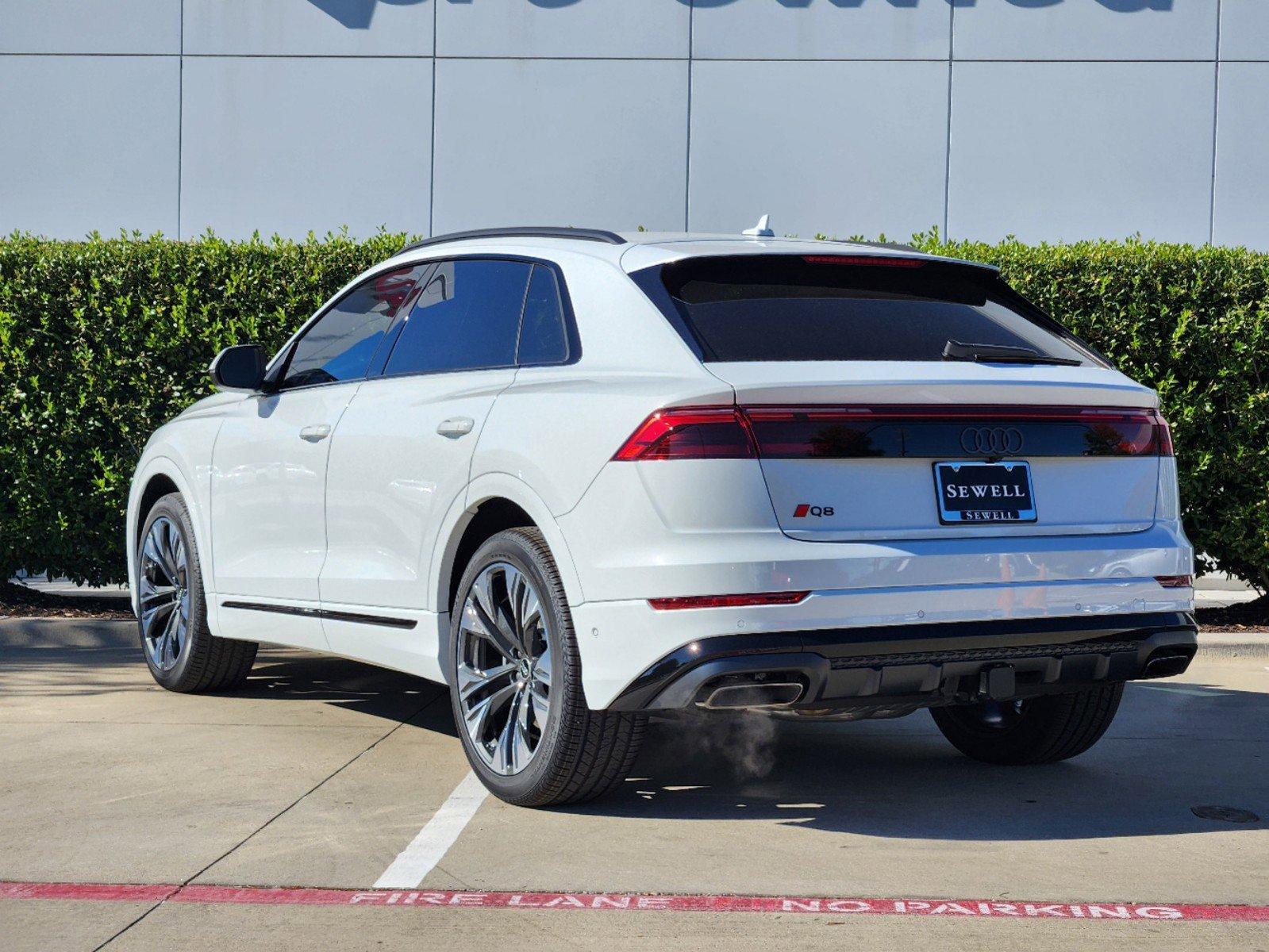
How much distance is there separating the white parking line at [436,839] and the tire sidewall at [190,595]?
2.04 metres

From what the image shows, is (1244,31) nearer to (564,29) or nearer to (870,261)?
(564,29)

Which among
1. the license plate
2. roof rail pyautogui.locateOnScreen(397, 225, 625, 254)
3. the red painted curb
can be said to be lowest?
the red painted curb

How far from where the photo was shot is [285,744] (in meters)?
6.19

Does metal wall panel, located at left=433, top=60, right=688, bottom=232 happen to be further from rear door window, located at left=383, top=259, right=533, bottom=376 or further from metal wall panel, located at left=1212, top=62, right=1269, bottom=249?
rear door window, located at left=383, top=259, right=533, bottom=376

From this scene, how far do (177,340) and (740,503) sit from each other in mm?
6337

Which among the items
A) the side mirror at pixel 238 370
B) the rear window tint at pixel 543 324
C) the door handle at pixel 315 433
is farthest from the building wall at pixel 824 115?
the rear window tint at pixel 543 324

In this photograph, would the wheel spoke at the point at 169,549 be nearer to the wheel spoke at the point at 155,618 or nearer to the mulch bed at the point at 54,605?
the wheel spoke at the point at 155,618

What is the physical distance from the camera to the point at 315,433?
6.22 metres

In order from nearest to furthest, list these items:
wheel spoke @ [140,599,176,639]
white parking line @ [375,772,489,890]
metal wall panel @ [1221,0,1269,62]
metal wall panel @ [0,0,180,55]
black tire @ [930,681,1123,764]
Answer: white parking line @ [375,772,489,890] → black tire @ [930,681,1123,764] → wheel spoke @ [140,599,176,639] → metal wall panel @ [1221,0,1269,62] → metal wall panel @ [0,0,180,55]

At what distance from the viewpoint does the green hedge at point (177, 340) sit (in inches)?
378

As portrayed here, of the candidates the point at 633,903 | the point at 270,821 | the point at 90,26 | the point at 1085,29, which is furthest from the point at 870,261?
the point at 90,26

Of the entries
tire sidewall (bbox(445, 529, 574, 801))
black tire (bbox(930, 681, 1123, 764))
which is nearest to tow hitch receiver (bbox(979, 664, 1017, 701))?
black tire (bbox(930, 681, 1123, 764))

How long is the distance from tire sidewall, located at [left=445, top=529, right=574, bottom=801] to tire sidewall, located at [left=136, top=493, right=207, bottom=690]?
2173 mm

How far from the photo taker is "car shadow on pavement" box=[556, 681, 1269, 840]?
16.4 ft
